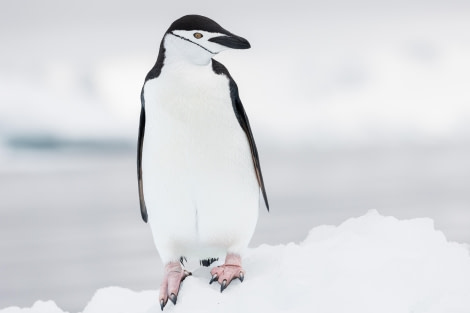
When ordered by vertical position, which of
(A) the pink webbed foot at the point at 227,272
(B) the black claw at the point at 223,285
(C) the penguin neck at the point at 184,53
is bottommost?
(B) the black claw at the point at 223,285

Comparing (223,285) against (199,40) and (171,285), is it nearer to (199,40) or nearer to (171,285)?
(171,285)

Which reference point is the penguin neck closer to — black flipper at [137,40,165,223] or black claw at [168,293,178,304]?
black flipper at [137,40,165,223]

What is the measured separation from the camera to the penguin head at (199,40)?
3.66 metres

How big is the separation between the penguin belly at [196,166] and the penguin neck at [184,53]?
26 millimetres

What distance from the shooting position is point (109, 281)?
7387 mm

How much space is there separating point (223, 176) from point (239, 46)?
536mm

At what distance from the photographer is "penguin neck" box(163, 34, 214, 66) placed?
12.1 feet

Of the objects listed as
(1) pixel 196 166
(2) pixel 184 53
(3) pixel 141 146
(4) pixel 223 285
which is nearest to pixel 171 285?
(4) pixel 223 285

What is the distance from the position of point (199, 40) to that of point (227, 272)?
95cm

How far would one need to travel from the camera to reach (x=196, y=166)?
373 centimetres

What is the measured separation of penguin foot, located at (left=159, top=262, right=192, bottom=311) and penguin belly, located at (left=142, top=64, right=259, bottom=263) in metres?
0.12

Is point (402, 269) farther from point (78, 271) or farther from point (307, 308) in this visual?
point (78, 271)

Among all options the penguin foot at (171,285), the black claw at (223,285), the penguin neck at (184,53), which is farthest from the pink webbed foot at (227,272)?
the penguin neck at (184,53)

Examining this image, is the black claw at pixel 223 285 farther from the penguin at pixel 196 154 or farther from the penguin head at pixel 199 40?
the penguin head at pixel 199 40
